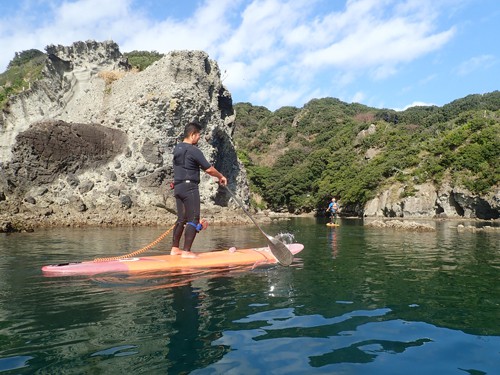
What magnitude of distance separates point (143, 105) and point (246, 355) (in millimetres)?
33294

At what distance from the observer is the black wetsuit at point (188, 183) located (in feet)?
25.3

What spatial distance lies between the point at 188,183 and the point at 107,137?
27.7 meters

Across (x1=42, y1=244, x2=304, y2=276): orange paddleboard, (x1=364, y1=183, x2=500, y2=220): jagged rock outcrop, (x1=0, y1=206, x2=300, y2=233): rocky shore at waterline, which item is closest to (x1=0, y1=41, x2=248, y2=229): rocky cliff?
(x1=0, y1=206, x2=300, y2=233): rocky shore at waterline

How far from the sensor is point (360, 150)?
73.4 m

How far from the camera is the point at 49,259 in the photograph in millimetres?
9344

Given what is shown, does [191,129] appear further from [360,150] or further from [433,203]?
[360,150]

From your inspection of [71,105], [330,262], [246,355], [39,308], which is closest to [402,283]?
[330,262]

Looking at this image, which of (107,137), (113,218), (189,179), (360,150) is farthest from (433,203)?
(189,179)

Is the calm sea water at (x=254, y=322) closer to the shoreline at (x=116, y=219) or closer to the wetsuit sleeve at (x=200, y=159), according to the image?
the wetsuit sleeve at (x=200, y=159)

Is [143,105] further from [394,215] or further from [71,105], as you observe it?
[394,215]

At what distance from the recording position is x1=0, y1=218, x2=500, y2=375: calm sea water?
125 inches

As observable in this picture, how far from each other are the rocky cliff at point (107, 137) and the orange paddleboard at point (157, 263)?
18.6 meters

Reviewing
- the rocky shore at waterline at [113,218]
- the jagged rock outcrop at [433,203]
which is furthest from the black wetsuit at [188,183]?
the jagged rock outcrop at [433,203]

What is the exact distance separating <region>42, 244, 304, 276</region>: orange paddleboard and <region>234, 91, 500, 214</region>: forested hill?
40.9 metres
